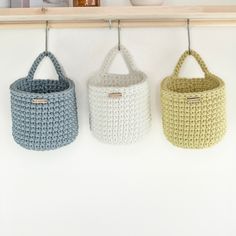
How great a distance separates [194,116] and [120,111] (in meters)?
0.16

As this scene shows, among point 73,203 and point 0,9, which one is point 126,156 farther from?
point 0,9

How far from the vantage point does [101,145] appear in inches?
43.5

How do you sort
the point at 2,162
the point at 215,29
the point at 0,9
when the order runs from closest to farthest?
the point at 0,9 → the point at 215,29 → the point at 2,162

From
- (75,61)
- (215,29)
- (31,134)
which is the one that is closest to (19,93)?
(31,134)

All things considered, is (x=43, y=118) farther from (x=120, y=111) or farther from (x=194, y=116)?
(x=194, y=116)

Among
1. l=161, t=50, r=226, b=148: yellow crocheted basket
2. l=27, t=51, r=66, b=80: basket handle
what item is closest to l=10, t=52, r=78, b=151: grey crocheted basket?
l=27, t=51, r=66, b=80: basket handle

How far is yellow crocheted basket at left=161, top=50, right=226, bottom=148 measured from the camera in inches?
35.2

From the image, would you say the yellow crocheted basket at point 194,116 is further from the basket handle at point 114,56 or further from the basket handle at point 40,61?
the basket handle at point 40,61

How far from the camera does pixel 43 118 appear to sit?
919mm

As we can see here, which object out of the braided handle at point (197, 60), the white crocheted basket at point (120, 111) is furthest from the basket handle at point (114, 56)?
the braided handle at point (197, 60)

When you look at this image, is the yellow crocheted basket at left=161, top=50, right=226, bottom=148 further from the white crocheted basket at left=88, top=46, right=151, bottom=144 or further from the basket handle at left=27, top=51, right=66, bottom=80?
the basket handle at left=27, top=51, right=66, bottom=80

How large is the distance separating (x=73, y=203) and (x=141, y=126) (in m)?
0.33

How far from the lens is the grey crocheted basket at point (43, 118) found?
3.00 ft

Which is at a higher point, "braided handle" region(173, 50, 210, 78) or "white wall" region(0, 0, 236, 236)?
"braided handle" region(173, 50, 210, 78)
